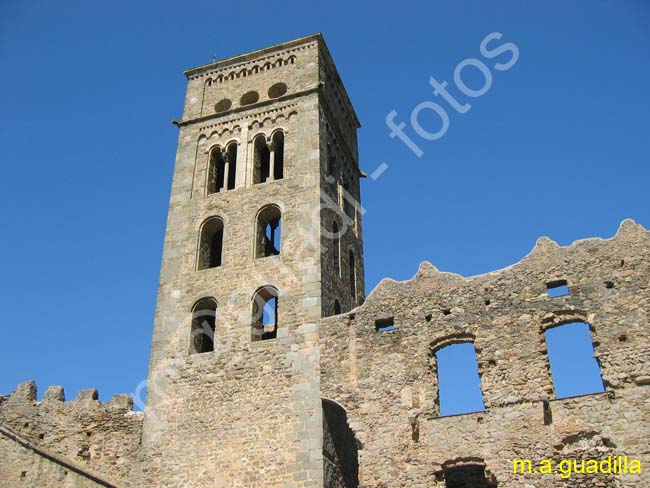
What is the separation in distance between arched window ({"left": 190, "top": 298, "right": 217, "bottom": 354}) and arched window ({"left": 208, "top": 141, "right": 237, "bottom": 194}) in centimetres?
417

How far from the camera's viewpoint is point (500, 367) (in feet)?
50.1

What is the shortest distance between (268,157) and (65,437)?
32.9 feet

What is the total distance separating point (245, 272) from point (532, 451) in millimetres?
8797

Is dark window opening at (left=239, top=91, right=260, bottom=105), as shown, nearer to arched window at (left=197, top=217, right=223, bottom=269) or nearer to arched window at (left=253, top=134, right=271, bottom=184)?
arched window at (left=253, top=134, right=271, bottom=184)

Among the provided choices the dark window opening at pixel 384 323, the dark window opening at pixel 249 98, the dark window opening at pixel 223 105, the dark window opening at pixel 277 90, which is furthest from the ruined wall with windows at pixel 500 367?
the dark window opening at pixel 223 105

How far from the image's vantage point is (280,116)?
22609 mm

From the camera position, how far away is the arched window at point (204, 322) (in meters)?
19.2

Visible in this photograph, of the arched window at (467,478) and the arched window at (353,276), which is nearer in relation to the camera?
the arched window at (467,478)

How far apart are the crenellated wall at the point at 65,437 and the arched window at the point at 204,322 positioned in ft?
8.02

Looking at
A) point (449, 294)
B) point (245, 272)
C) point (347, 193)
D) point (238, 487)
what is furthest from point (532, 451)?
point (347, 193)

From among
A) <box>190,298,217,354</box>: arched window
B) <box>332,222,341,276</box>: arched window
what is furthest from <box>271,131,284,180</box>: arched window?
<box>190,298,217,354</box>: arched window

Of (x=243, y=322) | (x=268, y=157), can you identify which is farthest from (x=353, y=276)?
(x=243, y=322)

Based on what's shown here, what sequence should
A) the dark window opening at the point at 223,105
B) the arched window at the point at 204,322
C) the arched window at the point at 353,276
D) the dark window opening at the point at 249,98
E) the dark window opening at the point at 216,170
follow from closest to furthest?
1. the arched window at the point at 204,322
2. the arched window at the point at 353,276
3. the dark window opening at the point at 216,170
4. the dark window opening at the point at 249,98
5. the dark window opening at the point at 223,105

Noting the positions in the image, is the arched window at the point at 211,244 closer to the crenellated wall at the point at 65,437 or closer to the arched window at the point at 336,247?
the arched window at the point at 336,247
